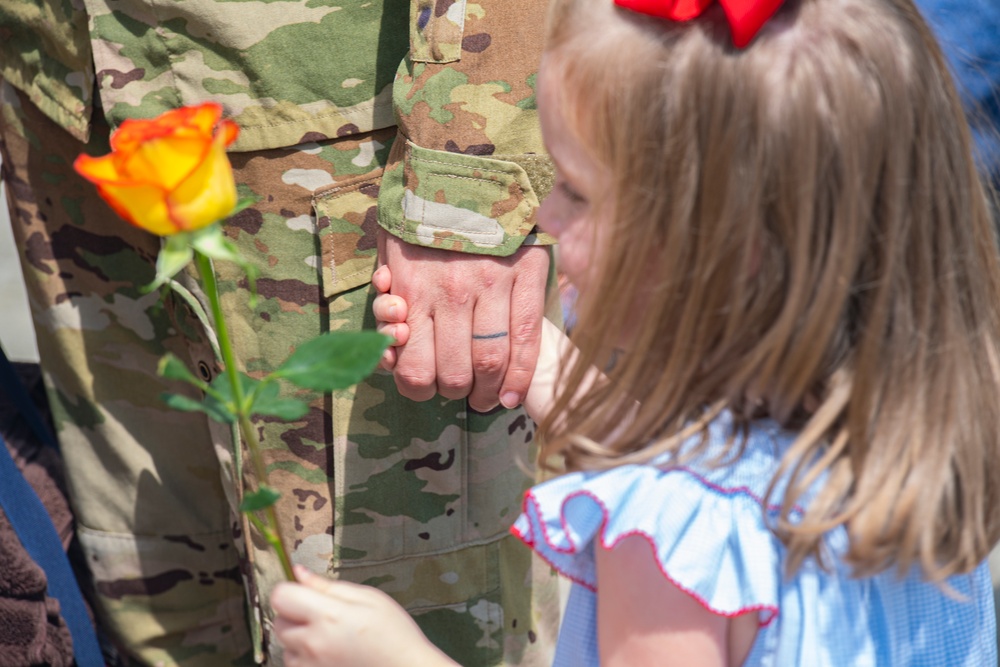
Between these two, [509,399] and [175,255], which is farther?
[509,399]

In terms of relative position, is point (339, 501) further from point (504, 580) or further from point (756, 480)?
point (756, 480)

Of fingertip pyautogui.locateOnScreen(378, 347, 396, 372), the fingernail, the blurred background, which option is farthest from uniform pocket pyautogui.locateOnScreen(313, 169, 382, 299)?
the blurred background

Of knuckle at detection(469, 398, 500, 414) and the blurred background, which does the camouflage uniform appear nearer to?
knuckle at detection(469, 398, 500, 414)

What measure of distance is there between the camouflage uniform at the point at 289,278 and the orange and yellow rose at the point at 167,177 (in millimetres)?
545

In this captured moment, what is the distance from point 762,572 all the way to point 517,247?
50cm

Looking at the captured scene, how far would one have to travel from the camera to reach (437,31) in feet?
3.89

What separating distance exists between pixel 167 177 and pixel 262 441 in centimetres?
80

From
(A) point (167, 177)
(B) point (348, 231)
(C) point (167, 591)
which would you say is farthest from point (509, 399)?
(C) point (167, 591)

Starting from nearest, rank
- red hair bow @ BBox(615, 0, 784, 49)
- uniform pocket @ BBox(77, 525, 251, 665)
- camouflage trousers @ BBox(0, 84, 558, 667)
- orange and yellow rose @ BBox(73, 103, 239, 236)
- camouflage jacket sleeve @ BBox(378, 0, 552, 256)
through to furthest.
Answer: orange and yellow rose @ BBox(73, 103, 239, 236), red hair bow @ BBox(615, 0, 784, 49), camouflage jacket sleeve @ BBox(378, 0, 552, 256), camouflage trousers @ BBox(0, 84, 558, 667), uniform pocket @ BBox(77, 525, 251, 665)

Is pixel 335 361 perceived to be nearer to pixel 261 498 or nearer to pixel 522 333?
pixel 261 498

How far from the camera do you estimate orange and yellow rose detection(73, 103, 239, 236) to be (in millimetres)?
623

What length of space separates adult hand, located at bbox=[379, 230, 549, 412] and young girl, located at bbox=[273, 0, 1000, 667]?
270mm

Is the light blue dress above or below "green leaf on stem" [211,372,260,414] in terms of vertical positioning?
below

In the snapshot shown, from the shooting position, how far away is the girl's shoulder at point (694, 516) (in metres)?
0.85
